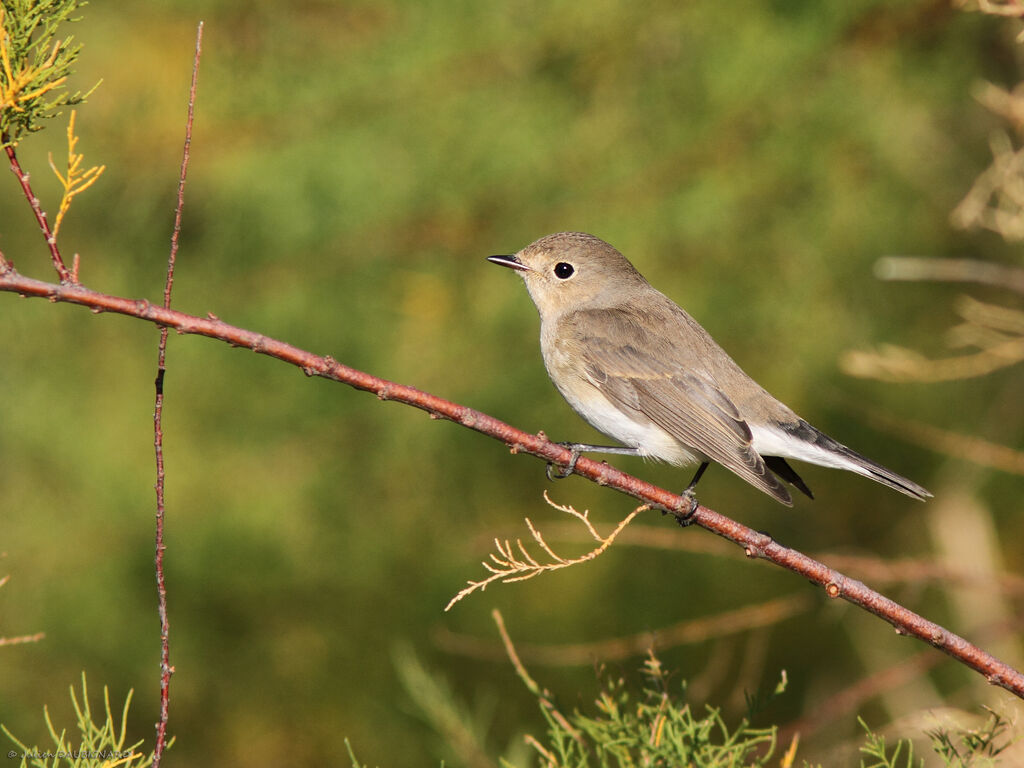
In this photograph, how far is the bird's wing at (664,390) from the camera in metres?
3.48

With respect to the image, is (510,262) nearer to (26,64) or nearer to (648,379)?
(648,379)

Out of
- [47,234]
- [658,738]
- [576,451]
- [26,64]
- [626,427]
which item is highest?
[26,64]

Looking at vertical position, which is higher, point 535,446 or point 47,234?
point 47,234

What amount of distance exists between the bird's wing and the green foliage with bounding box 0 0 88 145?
2.13 meters

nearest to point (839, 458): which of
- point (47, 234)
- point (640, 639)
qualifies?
point (640, 639)

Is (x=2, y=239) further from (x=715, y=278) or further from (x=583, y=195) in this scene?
(x=715, y=278)

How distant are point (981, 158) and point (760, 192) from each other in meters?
1.20

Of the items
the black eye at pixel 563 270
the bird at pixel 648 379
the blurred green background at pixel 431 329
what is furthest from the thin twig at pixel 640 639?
the black eye at pixel 563 270

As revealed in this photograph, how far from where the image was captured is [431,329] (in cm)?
469

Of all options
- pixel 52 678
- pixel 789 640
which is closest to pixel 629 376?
pixel 789 640

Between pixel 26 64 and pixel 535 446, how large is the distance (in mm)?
1190

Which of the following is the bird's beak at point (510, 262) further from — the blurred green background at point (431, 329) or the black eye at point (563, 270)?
the blurred green background at point (431, 329)

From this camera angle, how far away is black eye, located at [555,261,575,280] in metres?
4.01

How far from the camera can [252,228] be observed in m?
4.74
